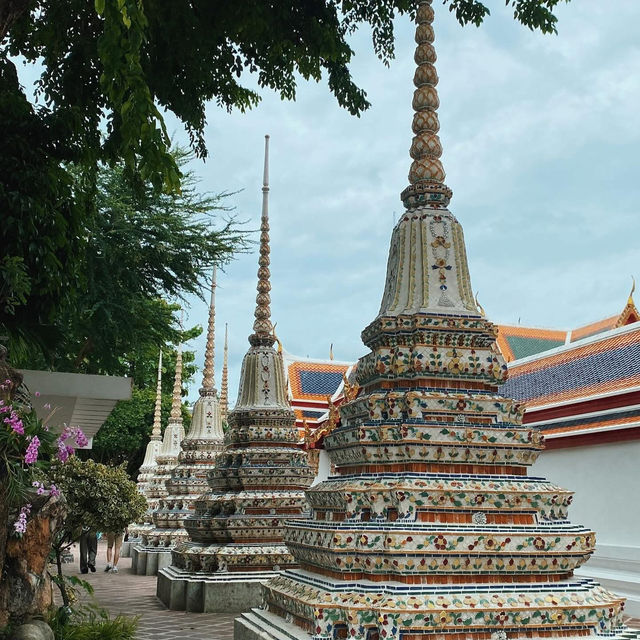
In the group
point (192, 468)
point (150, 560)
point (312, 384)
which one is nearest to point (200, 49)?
point (192, 468)

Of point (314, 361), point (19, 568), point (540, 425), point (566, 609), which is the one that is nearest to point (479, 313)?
point (566, 609)

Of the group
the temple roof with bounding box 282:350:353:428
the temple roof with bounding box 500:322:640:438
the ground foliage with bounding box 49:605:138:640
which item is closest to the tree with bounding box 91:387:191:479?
the temple roof with bounding box 282:350:353:428

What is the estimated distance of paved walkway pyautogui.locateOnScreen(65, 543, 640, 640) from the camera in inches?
340

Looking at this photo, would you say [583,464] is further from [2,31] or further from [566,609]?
[2,31]

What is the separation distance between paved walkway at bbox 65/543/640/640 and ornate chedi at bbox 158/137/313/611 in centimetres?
32

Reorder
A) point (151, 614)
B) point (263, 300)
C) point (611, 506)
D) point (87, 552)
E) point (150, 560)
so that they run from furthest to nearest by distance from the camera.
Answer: point (87, 552) → point (150, 560) → point (263, 300) → point (611, 506) → point (151, 614)

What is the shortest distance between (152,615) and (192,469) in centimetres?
595

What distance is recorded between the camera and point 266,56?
9.53m

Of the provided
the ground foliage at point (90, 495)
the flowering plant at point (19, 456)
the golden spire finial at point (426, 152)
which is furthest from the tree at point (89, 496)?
the golden spire finial at point (426, 152)

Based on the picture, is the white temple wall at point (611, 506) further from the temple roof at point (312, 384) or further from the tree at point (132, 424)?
the tree at point (132, 424)

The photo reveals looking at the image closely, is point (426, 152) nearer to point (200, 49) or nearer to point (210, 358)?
point (200, 49)

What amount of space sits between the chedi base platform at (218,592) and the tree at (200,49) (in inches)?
222

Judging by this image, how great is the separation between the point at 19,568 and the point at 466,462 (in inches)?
144

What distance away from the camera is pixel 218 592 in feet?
34.0
